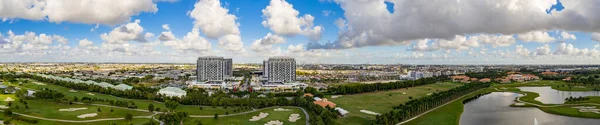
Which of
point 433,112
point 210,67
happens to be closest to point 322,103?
point 433,112

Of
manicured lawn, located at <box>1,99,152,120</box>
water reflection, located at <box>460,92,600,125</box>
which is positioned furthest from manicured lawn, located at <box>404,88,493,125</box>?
manicured lawn, located at <box>1,99,152,120</box>

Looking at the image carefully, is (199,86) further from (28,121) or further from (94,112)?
(28,121)

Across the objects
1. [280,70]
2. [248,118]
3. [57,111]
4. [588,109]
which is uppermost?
[280,70]

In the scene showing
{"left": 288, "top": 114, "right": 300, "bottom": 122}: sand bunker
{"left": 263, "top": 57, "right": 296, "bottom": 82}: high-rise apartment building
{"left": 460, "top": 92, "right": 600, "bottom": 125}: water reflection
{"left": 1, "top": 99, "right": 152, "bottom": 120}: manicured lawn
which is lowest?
{"left": 460, "top": 92, "right": 600, "bottom": 125}: water reflection

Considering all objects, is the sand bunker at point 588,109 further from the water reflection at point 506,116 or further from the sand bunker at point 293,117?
the sand bunker at point 293,117

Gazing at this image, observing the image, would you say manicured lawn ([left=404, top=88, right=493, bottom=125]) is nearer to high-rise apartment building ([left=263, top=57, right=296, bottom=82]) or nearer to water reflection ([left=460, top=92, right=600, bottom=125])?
water reflection ([left=460, top=92, right=600, bottom=125])

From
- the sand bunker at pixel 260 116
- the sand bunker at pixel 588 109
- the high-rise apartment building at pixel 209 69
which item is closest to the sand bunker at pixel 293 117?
the sand bunker at pixel 260 116

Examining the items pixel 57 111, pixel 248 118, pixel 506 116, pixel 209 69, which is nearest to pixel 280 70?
pixel 209 69

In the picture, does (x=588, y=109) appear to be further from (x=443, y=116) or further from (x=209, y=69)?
(x=209, y=69)

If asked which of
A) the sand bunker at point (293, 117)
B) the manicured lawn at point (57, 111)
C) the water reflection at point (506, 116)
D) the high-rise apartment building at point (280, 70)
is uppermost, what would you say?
the high-rise apartment building at point (280, 70)
